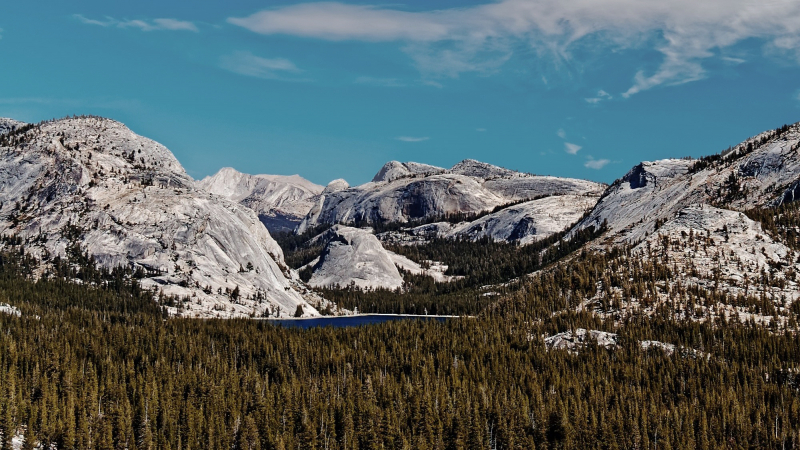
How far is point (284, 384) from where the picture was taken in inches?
6216

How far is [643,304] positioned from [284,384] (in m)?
92.9

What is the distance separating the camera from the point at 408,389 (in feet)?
503

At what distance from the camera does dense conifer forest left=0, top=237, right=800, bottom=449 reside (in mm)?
127500

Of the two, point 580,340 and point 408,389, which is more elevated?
point 580,340

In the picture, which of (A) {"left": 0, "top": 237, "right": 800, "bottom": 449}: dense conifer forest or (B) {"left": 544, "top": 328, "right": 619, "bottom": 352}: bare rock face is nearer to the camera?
(A) {"left": 0, "top": 237, "right": 800, "bottom": 449}: dense conifer forest

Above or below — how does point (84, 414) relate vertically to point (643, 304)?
below

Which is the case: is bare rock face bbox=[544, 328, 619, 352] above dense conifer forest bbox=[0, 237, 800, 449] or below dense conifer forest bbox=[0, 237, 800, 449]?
above

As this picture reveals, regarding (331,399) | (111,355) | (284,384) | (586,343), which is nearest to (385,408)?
(331,399)

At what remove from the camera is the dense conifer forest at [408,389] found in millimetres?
127500

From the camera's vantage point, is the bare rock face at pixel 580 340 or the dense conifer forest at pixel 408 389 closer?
the dense conifer forest at pixel 408 389

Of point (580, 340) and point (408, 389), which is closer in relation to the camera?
point (408, 389)

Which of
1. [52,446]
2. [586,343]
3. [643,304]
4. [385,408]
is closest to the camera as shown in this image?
[52,446]

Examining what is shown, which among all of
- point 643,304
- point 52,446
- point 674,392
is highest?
point 643,304

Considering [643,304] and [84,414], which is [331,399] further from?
[643,304]
